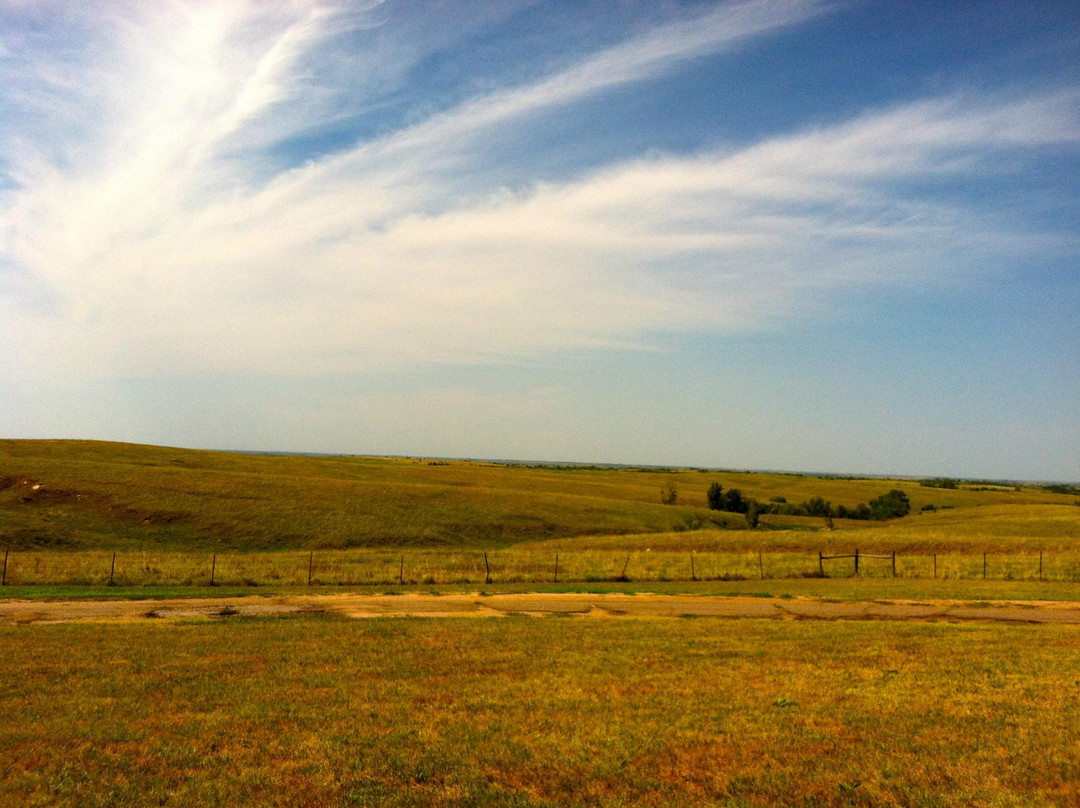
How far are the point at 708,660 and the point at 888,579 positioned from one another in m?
29.0

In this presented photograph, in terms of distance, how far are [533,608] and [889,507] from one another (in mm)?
124990

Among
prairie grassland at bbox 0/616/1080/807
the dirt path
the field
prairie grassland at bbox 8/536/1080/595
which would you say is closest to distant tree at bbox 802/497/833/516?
prairie grassland at bbox 8/536/1080/595

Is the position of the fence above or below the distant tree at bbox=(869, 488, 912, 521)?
above

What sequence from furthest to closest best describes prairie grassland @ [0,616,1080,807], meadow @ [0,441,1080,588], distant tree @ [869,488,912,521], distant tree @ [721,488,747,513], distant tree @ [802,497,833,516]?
distant tree @ [869,488,912,521]
distant tree @ [802,497,833,516]
distant tree @ [721,488,747,513]
meadow @ [0,441,1080,588]
prairie grassland @ [0,616,1080,807]

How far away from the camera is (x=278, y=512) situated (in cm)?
7200

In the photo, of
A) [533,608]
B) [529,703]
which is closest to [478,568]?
[533,608]

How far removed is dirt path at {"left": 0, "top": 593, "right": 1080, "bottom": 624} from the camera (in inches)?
1092

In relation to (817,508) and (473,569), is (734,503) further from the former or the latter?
(473,569)

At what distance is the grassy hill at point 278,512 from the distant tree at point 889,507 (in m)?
27.8

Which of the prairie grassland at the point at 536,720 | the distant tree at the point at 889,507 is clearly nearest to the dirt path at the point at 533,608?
the prairie grassland at the point at 536,720

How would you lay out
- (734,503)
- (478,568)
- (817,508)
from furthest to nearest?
1. (817,508)
2. (734,503)
3. (478,568)

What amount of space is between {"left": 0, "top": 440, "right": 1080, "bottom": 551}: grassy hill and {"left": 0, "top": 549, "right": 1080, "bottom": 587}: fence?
9825mm

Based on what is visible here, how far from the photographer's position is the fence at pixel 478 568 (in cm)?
3938

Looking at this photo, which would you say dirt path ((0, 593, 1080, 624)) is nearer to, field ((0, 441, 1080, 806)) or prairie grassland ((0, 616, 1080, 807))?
field ((0, 441, 1080, 806))
